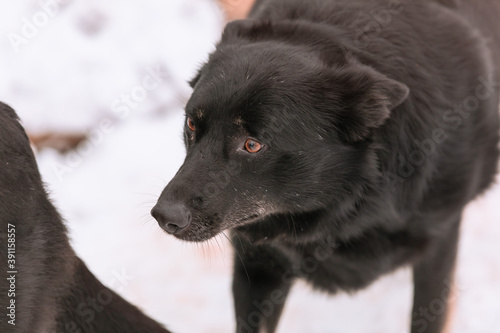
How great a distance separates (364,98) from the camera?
2348mm

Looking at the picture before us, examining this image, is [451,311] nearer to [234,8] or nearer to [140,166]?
[140,166]

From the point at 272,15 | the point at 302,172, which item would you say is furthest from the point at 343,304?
the point at 272,15

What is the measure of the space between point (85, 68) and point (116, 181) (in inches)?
41.3

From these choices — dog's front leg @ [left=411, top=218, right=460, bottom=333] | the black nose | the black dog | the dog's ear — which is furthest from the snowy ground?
the dog's ear

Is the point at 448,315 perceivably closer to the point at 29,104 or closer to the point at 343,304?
the point at 343,304

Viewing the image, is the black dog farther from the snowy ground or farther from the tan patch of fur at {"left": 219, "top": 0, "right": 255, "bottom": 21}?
the tan patch of fur at {"left": 219, "top": 0, "right": 255, "bottom": 21}

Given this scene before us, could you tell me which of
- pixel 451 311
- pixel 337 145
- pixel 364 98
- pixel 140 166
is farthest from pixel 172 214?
pixel 140 166

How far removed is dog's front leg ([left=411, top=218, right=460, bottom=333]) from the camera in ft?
9.73

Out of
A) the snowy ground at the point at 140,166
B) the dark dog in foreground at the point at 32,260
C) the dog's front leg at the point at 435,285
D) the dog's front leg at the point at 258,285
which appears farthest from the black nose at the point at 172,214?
the dog's front leg at the point at 435,285

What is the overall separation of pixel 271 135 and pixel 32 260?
3.01 feet

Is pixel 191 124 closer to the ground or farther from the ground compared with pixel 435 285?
farther from the ground

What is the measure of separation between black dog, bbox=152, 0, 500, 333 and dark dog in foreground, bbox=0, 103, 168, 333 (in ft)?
1.24

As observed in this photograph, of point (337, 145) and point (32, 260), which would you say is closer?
point (32, 260)

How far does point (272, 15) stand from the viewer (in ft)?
9.05
